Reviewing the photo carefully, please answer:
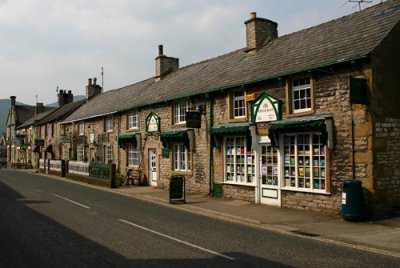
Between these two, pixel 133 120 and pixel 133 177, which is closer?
pixel 133 177

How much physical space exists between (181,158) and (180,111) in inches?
98.2

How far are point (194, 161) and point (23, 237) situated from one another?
430 inches

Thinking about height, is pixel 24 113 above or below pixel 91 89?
below

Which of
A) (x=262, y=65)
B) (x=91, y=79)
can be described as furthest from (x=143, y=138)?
(x=91, y=79)

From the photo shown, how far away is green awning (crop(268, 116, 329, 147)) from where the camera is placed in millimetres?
12867

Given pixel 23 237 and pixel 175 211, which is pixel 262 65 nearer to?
pixel 175 211

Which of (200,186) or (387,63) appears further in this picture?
(200,186)

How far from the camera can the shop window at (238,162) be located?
641 inches

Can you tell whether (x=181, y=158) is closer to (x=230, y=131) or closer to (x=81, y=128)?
(x=230, y=131)

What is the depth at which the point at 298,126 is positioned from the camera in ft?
44.6

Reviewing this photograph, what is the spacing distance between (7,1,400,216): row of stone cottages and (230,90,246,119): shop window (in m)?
0.04

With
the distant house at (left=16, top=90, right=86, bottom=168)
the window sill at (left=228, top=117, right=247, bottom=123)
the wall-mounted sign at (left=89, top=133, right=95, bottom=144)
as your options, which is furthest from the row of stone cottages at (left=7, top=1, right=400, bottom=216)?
the distant house at (left=16, top=90, right=86, bottom=168)

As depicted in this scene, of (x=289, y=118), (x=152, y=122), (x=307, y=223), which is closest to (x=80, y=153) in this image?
(x=152, y=122)

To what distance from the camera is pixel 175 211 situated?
14281mm
